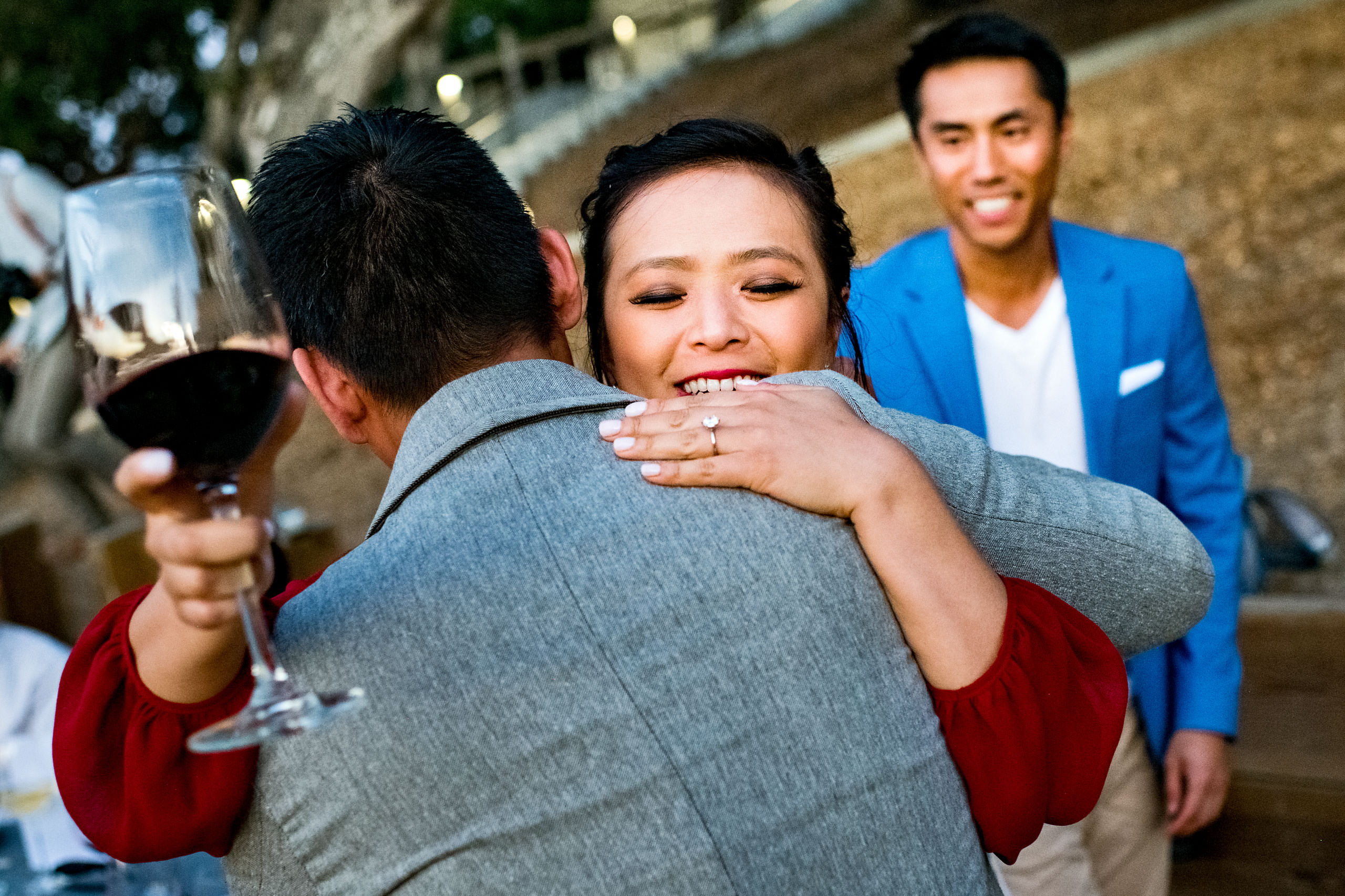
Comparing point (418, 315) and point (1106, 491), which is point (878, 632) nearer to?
point (1106, 491)

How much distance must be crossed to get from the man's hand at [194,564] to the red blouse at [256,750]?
0.13 ft

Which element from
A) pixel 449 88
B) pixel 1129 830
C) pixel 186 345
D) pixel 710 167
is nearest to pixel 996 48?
pixel 710 167

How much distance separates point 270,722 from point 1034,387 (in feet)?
7.75

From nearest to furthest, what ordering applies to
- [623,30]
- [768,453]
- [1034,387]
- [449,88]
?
[768,453] < [1034,387] < [449,88] < [623,30]

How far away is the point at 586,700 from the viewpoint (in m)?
1.07

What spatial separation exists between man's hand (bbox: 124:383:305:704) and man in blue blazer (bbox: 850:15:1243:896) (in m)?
1.90

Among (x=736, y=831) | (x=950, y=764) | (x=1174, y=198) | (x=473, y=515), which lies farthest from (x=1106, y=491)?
(x=1174, y=198)

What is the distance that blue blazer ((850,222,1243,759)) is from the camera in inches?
107

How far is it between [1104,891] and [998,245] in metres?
1.70

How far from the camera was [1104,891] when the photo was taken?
2791 mm

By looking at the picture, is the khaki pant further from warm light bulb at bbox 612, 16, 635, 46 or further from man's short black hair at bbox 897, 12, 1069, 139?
warm light bulb at bbox 612, 16, 635, 46

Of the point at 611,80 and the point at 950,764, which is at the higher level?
the point at 950,764

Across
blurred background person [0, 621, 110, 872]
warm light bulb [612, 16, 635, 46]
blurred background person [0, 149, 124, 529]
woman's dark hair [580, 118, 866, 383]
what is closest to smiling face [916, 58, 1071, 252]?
woman's dark hair [580, 118, 866, 383]

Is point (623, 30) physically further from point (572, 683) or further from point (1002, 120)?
point (572, 683)
